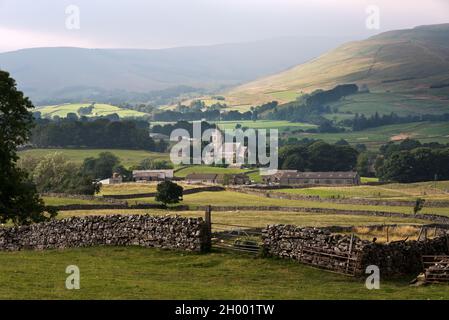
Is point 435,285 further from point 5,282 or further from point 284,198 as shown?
point 284,198

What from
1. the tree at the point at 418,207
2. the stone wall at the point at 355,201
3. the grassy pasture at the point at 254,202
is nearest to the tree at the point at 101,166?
the grassy pasture at the point at 254,202

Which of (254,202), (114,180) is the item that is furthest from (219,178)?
(254,202)

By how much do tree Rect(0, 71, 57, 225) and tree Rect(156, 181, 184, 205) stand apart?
50.7 meters

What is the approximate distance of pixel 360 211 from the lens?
9012cm

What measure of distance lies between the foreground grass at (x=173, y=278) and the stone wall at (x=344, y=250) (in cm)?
55

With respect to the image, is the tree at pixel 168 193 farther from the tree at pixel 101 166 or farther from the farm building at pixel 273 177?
the tree at pixel 101 166

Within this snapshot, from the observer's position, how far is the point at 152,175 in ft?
549

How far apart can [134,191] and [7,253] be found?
84.9 m

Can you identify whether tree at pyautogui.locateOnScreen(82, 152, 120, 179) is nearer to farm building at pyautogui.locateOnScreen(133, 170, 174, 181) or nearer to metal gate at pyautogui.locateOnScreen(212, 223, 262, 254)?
farm building at pyautogui.locateOnScreen(133, 170, 174, 181)

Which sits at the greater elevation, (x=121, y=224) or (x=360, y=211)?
(x=121, y=224)

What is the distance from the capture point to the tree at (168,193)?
3878 inches

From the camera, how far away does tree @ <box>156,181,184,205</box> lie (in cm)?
9850

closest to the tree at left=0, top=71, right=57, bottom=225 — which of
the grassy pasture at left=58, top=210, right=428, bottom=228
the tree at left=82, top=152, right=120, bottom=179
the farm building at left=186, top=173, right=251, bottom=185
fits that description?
the grassy pasture at left=58, top=210, right=428, bottom=228
